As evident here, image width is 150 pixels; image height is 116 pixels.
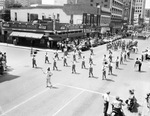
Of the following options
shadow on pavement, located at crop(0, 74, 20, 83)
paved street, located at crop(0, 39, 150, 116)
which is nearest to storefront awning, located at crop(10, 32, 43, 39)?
paved street, located at crop(0, 39, 150, 116)

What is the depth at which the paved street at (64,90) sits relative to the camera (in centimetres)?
1206

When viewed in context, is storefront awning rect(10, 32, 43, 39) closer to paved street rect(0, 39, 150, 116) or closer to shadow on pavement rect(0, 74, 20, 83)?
paved street rect(0, 39, 150, 116)

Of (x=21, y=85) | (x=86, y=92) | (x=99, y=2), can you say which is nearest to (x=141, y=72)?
(x=86, y=92)

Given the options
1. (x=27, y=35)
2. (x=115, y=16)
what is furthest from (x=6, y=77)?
(x=115, y=16)

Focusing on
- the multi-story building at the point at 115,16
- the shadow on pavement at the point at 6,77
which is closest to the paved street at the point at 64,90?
the shadow on pavement at the point at 6,77

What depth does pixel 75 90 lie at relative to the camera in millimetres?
15531

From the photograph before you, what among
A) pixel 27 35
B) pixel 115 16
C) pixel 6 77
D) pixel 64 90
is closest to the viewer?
pixel 64 90

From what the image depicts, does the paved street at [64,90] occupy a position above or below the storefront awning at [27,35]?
below

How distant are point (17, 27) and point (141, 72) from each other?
28.5m

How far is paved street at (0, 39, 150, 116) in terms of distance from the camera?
12062 millimetres

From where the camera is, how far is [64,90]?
15.4 m

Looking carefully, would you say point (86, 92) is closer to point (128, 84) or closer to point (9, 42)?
point (128, 84)

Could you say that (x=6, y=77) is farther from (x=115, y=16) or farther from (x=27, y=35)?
(x=115, y=16)

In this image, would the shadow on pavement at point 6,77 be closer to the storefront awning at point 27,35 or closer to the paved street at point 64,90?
the paved street at point 64,90
